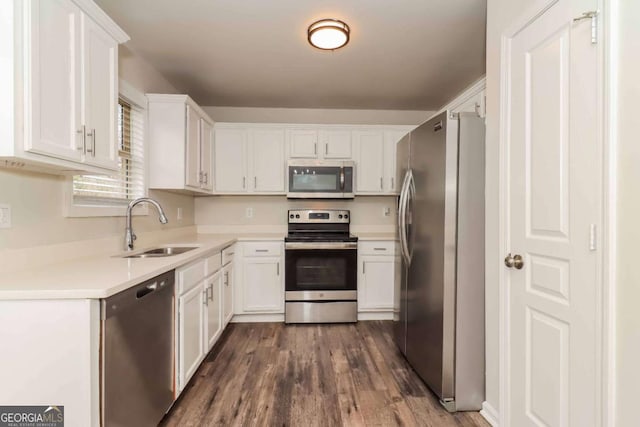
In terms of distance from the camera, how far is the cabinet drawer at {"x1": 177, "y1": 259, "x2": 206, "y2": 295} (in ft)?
6.03

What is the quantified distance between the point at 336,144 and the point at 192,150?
1533mm

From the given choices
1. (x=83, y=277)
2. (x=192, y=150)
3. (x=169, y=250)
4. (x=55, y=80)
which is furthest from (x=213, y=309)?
(x=55, y=80)

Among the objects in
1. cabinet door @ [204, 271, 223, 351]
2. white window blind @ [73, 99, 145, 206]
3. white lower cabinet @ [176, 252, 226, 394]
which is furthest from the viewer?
cabinet door @ [204, 271, 223, 351]

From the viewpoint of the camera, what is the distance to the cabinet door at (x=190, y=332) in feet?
6.05

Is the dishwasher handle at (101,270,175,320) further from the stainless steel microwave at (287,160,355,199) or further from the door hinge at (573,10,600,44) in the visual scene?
the door hinge at (573,10,600,44)

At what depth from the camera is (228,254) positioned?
2.99 m

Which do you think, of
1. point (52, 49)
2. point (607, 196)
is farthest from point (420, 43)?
point (52, 49)

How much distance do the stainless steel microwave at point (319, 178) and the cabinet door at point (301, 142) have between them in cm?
13

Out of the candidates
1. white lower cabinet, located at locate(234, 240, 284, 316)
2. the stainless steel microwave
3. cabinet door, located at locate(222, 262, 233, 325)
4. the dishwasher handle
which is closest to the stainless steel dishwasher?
the dishwasher handle

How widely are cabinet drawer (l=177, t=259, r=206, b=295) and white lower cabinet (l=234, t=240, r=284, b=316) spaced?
102 cm

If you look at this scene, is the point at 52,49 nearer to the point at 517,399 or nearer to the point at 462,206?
the point at 462,206

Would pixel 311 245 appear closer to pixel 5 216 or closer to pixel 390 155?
pixel 390 155

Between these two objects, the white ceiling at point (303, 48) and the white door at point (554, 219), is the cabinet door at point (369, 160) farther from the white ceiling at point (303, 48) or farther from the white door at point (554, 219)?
the white door at point (554, 219)

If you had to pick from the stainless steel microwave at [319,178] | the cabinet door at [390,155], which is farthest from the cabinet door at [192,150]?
the cabinet door at [390,155]
